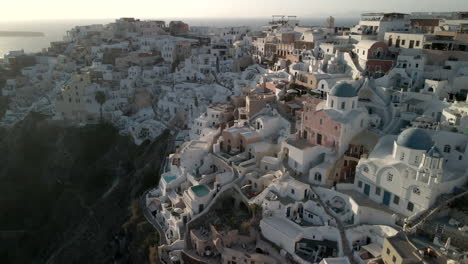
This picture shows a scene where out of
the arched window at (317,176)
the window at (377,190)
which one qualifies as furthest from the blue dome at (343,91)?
the window at (377,190)

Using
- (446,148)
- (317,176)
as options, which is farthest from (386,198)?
(446,148)

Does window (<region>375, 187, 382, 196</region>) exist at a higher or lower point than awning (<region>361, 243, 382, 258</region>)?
higher

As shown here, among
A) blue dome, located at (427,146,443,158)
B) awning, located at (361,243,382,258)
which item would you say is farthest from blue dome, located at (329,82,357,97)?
awning, located at (361,243,382,258)

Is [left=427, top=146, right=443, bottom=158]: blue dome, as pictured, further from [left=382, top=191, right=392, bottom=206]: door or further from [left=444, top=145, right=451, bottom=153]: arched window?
[left=444, top=145, right=451, bottom=153]: arched window

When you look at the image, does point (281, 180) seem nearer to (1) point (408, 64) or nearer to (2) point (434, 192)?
(2) point (434, 192)

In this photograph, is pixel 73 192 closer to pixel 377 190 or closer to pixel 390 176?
pixel 377 190

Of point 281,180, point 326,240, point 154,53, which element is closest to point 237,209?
point 281,180
